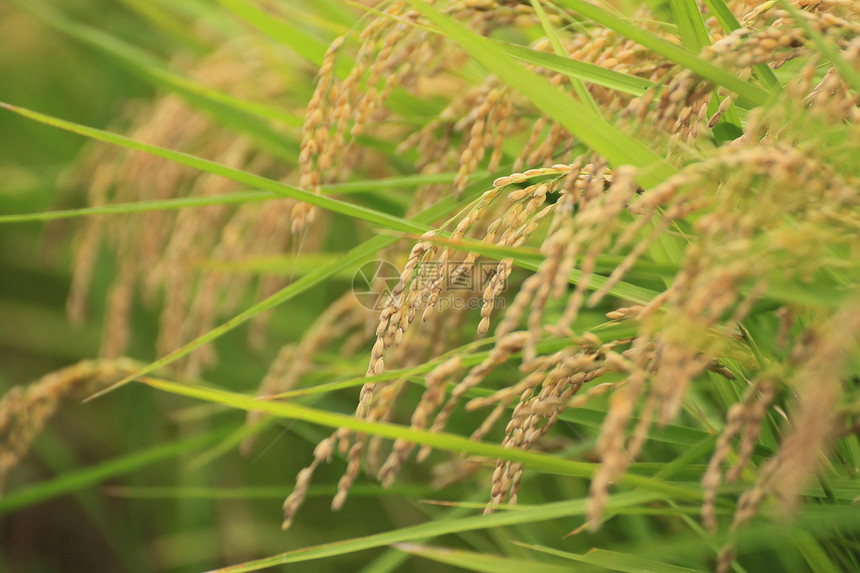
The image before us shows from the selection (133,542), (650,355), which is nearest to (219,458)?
(133,542)

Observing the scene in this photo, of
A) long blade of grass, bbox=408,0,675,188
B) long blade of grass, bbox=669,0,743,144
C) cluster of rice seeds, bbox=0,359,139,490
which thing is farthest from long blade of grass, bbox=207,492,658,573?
cluster of rice seeds, bbox=0,359,139,490

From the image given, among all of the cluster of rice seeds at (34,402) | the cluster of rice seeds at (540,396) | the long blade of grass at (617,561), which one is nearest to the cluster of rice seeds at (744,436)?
the cluster of rice seeds at (540,396)

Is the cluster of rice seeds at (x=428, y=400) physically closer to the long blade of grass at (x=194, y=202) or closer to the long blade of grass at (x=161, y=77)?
the long blade of grass at (x=194, y=202)

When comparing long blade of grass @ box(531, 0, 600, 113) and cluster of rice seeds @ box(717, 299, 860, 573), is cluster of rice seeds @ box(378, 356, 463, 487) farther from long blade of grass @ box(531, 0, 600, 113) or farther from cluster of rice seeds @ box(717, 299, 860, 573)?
long blade of grass @ box(531, 0, 600, 113)

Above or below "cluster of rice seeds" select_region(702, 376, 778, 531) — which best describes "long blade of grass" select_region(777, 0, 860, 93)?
above

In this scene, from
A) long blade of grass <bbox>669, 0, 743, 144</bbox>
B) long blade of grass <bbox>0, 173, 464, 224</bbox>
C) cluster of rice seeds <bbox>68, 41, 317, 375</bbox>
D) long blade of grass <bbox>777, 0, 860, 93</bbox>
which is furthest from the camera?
cluster of rice seeds <bbox>68, 41, 317, 375</bbox>

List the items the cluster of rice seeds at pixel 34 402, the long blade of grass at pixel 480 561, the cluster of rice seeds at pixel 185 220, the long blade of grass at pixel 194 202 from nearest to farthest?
the long blade of grass at pixel 480 561 → the long blade of grass at pixel 194 202 → the cluster of rice seeds at pixel 34 402 → the cluster of rice seeds at pixel 185 220

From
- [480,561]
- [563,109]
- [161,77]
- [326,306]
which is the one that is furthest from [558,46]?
[326,306]
